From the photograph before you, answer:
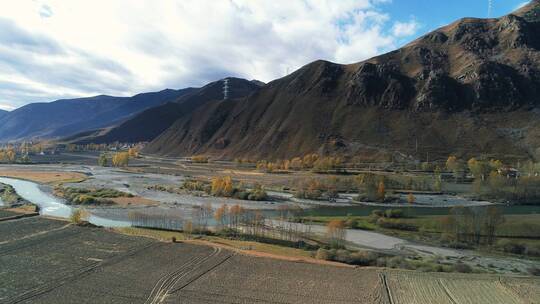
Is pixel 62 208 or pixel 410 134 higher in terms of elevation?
pixel 410 134

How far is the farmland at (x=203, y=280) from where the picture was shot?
Answer: 117 feet

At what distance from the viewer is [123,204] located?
93562 millimetres

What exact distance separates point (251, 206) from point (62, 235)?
4637cm

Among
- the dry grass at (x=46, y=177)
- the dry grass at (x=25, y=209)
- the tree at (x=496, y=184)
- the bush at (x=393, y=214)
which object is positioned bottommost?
the dry grass at (x=25, y=209)

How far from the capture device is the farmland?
117 feet

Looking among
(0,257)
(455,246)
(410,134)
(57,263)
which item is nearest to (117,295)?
(57,263)

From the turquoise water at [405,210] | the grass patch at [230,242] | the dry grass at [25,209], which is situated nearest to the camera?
the grass patch at [230,242]

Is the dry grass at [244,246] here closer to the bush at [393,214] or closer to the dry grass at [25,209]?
the dry grass at [25,209]

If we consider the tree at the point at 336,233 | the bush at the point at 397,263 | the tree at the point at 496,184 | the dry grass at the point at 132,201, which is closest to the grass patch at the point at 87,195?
the dry grass at the point at 132,201

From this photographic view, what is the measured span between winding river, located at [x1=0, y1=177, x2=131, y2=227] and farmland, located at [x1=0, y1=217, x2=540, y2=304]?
22694 mm

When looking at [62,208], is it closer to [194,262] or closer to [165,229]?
[165,229]

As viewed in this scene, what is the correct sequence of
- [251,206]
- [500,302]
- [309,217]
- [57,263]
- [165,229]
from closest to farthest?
[500,302] → [57,263] → [165,229] → [309,217] → [251,206]

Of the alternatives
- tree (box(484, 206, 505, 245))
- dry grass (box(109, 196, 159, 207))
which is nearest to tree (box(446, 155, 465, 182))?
tree (box(484, 206, 505, 245))

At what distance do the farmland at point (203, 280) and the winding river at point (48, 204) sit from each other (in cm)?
2269
